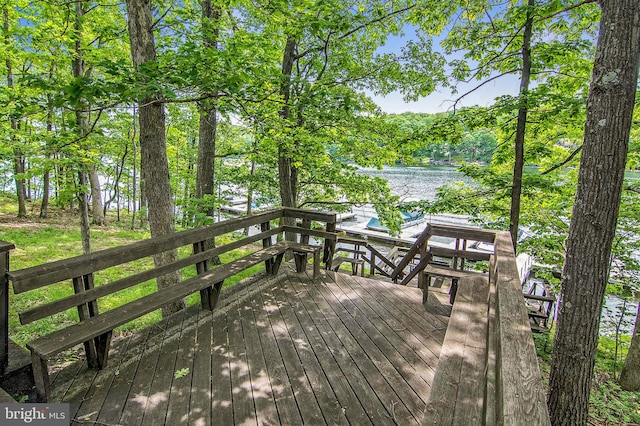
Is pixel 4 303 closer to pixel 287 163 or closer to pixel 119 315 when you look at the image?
pixel 119 315

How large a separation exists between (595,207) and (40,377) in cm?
429

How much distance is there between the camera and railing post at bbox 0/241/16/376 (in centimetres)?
226

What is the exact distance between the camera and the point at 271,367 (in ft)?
8.83

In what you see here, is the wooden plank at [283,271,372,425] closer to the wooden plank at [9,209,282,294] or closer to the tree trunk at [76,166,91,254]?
the wooden plank at [9,209,282,294]

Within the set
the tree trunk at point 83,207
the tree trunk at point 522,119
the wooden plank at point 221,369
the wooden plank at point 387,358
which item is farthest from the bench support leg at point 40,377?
the tree trunk at point 522,119

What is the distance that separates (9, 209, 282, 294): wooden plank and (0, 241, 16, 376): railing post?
0.19 meters

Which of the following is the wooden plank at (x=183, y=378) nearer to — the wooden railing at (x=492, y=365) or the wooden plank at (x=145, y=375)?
the wooden plank at (x=145, y=375)

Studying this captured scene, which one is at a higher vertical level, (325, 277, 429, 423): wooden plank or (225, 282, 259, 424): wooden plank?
(225, 282, 259, 424): wooden plank

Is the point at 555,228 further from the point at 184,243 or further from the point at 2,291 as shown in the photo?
the point at 2,291

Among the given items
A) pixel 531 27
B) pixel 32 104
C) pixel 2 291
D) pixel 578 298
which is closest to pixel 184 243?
pixel 2 291

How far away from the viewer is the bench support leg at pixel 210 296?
3.63 m

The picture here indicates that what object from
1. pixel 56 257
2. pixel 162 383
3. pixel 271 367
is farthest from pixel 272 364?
pixel 56 257

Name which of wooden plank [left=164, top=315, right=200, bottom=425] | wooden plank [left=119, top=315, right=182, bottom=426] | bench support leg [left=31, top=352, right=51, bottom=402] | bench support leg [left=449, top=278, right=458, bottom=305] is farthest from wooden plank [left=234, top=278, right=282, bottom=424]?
bench support leg [left=449, top=278, right=458, bottom=305]

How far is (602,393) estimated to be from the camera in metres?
5.03
